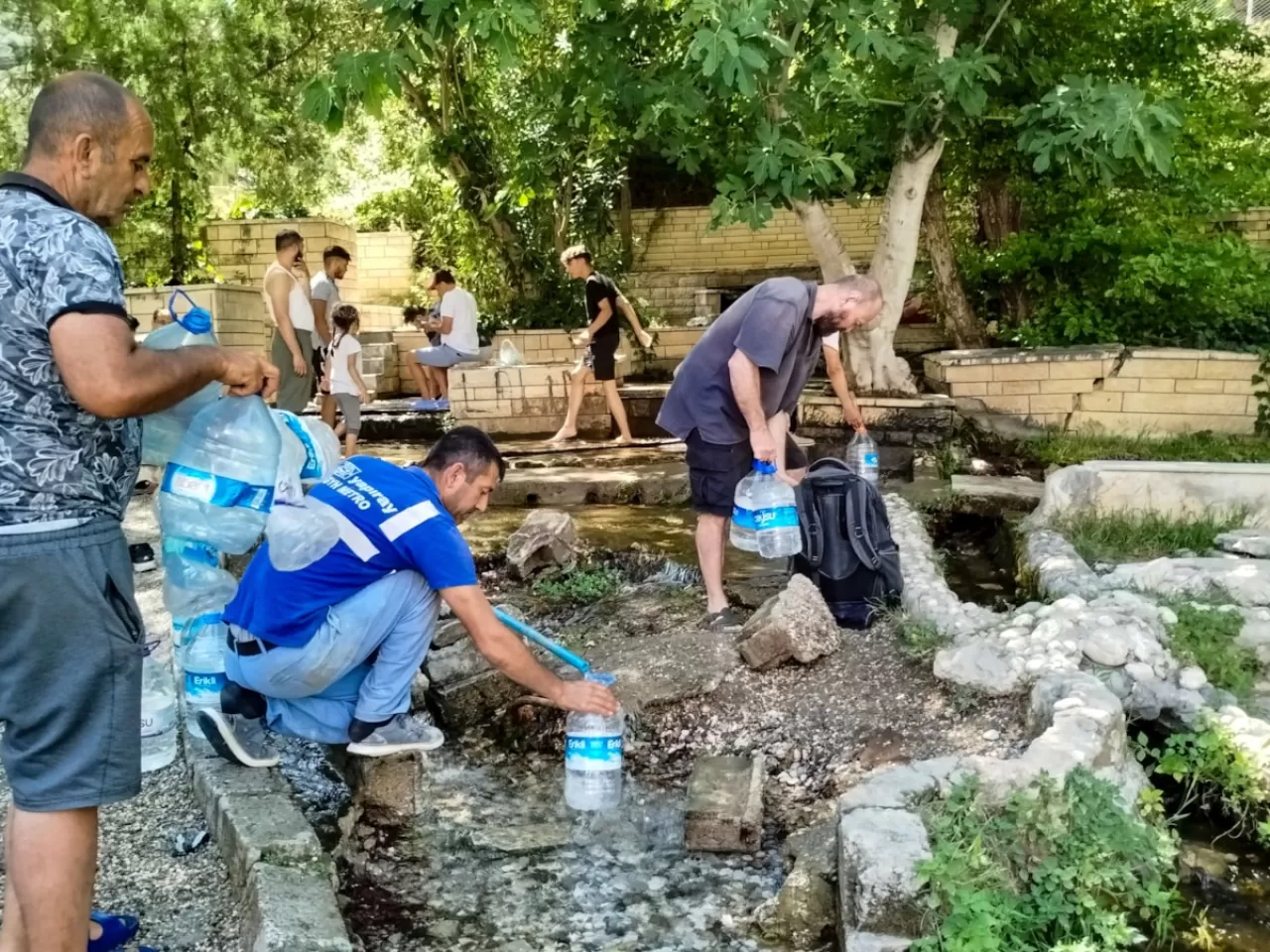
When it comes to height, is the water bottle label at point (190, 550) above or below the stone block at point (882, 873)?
above

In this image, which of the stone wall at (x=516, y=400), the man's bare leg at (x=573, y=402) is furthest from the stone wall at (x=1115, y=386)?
the stone wall at (x=516, y=400)

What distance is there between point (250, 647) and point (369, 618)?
0.35 meters

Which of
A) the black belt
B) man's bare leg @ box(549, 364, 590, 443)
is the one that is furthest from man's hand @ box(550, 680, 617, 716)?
man's bare leg @ box(549, 364, 590, 443)

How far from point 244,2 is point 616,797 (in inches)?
502

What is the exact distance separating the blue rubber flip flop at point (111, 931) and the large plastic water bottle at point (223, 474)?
1003 mm

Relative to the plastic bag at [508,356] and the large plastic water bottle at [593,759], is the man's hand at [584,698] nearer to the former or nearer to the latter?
the large plastic water bottle at [593,759]

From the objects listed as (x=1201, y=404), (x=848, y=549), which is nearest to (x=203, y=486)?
(x=848, y=549)

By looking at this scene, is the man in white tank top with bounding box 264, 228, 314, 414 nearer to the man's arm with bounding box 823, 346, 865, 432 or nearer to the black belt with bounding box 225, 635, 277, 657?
the man's arm with bounding box 823, 346, 865, 432

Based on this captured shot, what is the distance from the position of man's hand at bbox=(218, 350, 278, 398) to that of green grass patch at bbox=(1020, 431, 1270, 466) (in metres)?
6.23

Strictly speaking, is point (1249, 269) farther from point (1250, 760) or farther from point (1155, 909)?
point (1155, 909)

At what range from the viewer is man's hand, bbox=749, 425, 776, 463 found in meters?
4.45

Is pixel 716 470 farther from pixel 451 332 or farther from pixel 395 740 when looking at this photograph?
pixel 451 332

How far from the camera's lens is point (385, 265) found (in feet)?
55.0

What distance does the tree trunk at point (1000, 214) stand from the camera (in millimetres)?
10453
